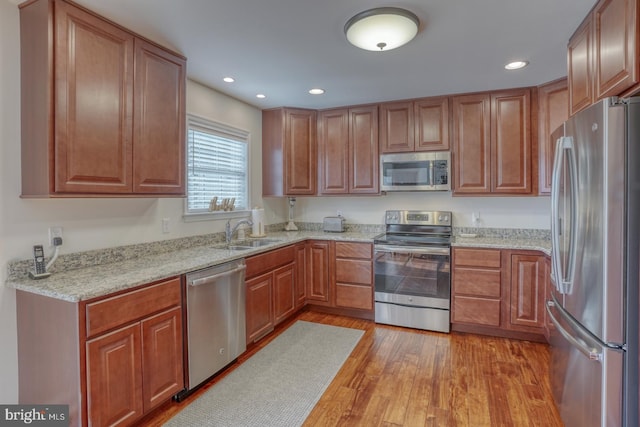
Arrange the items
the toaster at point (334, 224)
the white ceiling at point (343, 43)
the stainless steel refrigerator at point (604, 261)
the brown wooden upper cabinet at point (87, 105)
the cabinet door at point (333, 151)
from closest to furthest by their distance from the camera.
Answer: the stainless steel refrigerator at point (604, 261) < the brown wooden upper cabinet at point (87, 105) < the white ceiling at point (343, 43) < the cabinet door at point (333, 151) < the toaster at point (334, 224)

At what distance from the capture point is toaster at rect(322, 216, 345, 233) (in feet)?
13.1

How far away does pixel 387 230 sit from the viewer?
13.1 feet

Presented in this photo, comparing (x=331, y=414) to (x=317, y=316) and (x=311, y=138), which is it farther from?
(x=311, y=138)

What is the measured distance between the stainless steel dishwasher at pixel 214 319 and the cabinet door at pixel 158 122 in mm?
716

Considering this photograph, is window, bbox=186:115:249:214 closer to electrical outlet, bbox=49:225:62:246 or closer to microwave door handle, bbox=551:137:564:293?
electrical outlet, bbox=49:225:62:246

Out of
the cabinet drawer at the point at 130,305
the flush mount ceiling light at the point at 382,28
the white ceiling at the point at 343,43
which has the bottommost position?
the cabinet drawer at the point at 130,305

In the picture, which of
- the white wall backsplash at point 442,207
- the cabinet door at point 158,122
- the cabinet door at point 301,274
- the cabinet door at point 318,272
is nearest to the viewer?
the cabinet door at point 158,122

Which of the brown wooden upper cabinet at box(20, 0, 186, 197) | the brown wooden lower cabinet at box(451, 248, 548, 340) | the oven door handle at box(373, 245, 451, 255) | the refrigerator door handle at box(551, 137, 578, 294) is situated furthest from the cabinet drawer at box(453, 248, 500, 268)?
the brown wooden upper cabinet at box(20, 0, 186, 197)

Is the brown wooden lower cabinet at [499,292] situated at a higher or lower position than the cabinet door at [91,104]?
lower

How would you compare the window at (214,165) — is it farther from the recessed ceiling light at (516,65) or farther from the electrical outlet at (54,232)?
the recessed ceiling light at (516,65)

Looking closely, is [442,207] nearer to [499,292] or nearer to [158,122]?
[499,292]

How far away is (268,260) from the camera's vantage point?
3.03m

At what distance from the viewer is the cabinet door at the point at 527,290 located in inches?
115

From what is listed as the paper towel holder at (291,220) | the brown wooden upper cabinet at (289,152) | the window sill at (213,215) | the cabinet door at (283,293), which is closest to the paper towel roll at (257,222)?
the window sill at (213,215)
